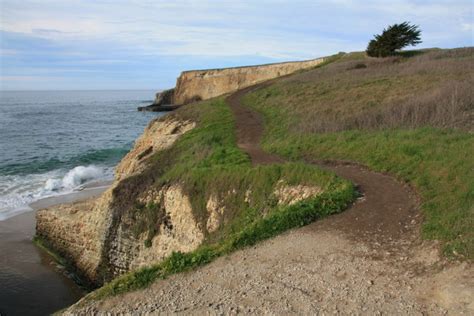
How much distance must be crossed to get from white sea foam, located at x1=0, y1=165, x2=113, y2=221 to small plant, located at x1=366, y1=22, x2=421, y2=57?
28.2 m

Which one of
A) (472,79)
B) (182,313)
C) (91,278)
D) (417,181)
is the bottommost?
(91,278)

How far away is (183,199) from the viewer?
13961 mm

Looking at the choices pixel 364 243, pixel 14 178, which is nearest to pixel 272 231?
pixel 364 243

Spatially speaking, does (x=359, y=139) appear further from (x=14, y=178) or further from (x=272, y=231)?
(x=14, y=178)

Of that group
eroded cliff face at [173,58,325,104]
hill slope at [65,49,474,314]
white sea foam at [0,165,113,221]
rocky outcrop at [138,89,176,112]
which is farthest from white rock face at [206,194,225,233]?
rocky outcrop at [138,89,176,112]

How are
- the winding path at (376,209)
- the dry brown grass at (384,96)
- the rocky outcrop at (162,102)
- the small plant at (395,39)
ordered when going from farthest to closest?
the rocky outcrop at (162,102) < the small plant at (395,39) < the dry brown grass at (384,96) < the winding path at (376,209)

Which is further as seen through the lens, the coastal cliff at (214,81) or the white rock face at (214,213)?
the coastal cliff at (214,81)

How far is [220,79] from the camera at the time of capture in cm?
7662

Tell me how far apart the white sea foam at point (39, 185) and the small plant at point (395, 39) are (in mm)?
28183

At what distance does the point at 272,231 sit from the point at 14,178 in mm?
24084

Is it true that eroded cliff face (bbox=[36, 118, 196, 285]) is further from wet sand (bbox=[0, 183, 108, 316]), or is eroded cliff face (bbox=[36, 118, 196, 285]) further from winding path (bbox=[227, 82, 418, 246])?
winding path (bbox=[227, 82, 418, 246])

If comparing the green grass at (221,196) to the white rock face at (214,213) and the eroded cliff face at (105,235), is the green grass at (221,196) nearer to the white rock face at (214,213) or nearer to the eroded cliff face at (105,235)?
the white rock face at (214,213)

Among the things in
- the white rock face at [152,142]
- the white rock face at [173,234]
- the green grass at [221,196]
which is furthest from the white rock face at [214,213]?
the white rock face at [152,142]

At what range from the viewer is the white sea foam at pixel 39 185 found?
22.8 meters
